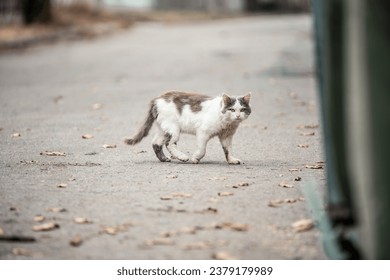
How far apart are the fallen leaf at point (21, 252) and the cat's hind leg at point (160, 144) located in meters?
2.57

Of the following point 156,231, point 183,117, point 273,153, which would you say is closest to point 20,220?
point 156,231

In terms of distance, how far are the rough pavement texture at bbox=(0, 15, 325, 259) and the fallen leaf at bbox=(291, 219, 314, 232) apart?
35 mm

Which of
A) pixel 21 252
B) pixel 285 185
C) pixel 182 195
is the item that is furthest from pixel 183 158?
pixel 21 252

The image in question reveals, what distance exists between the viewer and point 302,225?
189 inches

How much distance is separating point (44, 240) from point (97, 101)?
648cm

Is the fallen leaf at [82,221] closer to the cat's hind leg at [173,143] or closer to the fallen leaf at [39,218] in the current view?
the fallen leaf at [39,218]

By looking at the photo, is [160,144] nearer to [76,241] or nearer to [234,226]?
[234,226]

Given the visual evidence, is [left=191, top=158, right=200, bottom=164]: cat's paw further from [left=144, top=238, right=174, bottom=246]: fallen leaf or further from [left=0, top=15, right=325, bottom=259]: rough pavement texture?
[left=144, top=238, right=174, bottom=246]: fallen leaf

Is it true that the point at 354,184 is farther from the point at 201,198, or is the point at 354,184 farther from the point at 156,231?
the point at 201,198

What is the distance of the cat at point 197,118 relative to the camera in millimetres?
6535

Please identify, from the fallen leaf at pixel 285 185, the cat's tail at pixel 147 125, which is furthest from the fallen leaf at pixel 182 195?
the cat's tail at pixel 147 125

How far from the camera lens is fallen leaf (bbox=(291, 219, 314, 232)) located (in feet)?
15.6

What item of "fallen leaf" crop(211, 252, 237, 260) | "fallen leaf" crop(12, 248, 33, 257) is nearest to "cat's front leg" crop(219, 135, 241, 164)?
"fallen leaf" crop(211, 252, 237, 260)

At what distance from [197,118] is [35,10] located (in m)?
17.2
